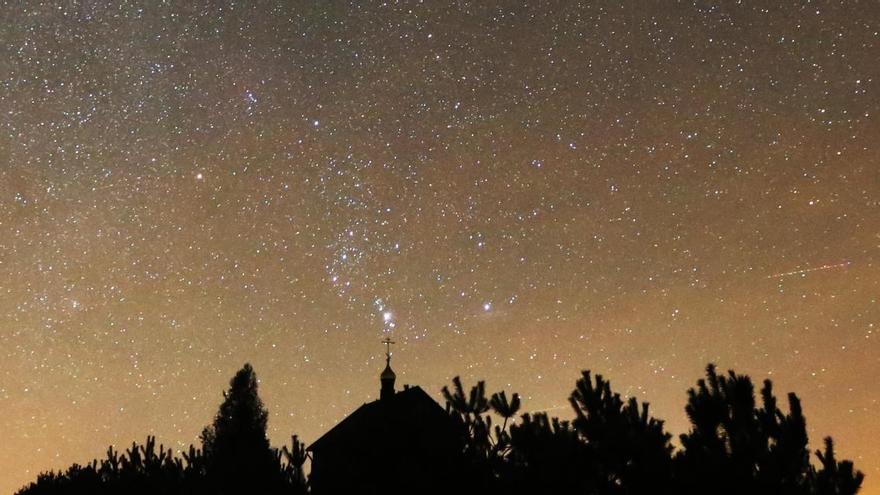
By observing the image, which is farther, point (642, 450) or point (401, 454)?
point (401, 454)

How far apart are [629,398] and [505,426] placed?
1.76 m

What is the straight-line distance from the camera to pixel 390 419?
29.7 ft

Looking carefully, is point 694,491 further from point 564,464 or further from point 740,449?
point 564,464

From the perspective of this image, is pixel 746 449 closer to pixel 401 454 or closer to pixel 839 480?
Answer: pixel 839 480

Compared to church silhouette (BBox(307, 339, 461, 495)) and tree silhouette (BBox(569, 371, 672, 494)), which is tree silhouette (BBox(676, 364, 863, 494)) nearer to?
tree silhouette (BBox(569, 371, 672, 494))

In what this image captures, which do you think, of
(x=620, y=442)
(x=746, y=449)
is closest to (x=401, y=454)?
(x=620, y=442)

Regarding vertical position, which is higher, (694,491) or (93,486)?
(93,486)

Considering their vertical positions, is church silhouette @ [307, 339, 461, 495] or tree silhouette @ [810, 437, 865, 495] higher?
church silhouette @ [307, 339, 461, 495]

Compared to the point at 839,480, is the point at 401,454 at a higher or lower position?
higher

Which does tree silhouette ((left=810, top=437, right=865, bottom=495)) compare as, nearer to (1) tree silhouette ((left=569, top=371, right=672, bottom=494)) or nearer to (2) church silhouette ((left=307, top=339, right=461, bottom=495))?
(1) tree silhouette ((left=569, top=371, right=672, bottom=494))

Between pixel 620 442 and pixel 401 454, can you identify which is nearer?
pixel 620 442

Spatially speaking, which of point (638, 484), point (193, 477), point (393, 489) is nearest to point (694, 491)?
point (638, 484)

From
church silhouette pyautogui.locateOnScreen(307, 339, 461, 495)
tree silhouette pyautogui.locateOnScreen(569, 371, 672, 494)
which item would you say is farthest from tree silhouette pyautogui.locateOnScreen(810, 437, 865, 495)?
church silhouette pyautogui.locateOnScreen(307, 339, 461, 495)

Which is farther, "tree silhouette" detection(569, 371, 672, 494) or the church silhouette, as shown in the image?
the church silhouette
